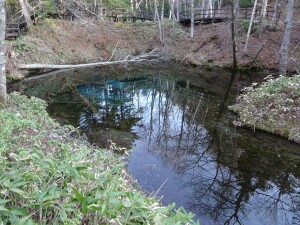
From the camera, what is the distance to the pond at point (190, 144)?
5.69 meters

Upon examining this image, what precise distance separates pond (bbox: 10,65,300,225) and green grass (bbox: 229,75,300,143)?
403mm

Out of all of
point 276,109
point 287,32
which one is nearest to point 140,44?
point 287,32

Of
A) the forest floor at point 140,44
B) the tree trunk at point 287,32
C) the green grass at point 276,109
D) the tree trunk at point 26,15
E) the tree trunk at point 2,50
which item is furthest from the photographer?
the tree trunk at point 26,15

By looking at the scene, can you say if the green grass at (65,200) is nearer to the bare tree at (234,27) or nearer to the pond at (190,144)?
the pond at (190,144)

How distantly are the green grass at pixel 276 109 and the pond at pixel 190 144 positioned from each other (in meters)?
0.40

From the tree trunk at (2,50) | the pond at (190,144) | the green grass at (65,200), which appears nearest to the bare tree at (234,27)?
the pond at (190,144)

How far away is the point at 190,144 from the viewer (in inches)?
330

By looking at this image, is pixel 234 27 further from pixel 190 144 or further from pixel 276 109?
pixel 190 144

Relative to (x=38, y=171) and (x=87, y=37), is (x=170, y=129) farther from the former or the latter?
(x=87, y=37)

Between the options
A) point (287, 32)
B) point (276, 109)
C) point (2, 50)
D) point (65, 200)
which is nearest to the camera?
point (65, 200)

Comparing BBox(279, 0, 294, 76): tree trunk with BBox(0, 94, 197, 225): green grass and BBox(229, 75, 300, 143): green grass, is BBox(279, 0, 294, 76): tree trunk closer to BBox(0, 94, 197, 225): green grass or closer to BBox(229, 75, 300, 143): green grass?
BBox(229, 75, 300, 143): green grass

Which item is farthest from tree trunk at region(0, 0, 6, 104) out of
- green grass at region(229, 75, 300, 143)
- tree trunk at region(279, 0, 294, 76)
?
tree trunk at region(279, 0, 294, 76)

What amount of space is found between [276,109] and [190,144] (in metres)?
3.43

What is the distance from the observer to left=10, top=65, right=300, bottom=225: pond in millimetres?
5688
